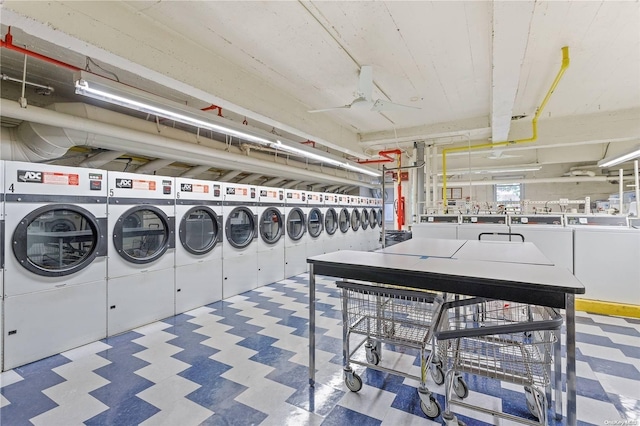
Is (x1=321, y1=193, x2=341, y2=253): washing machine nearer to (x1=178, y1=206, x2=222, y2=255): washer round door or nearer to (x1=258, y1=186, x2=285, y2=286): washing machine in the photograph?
(x1=258, y1=186, x2=285, y2=286): washing machine

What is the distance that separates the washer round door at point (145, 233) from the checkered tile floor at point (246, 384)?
917 millimetres

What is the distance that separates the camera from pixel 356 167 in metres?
6.71

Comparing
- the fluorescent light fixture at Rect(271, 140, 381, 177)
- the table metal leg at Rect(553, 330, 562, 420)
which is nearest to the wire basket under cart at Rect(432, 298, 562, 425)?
the table metal leg at Rect(553, 330, 562, 420)

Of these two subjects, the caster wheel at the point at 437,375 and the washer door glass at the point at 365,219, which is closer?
the caster wheel at the point at 437,375

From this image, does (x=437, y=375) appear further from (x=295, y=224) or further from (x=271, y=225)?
(x=295, y=224)

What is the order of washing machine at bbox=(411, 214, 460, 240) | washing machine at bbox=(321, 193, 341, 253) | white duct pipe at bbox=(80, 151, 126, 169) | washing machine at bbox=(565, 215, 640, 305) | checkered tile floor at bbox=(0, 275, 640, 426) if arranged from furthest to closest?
1. washing machine at bbox=(321, 193, 341, 253)
2. washing machine at bbox=(411, 214, 460, 240)
3. white duct pipe at bbox=(80, 151, 126, 169)
4. washing machine at bbox=(565, 215, 640, 305)
5. checkered tile floor at bbox=(0, 275, 640, 426)

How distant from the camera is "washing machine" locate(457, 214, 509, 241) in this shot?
494cm

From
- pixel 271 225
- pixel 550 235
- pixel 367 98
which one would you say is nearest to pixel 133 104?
pixel 367 98

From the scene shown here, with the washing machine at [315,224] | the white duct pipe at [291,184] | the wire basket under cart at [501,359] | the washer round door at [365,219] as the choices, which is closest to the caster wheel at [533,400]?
the wire basket under cart at [501,359]

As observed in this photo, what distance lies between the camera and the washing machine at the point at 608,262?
149 inches

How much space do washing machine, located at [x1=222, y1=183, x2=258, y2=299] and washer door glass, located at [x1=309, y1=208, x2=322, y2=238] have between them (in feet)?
6.10

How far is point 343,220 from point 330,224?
778 millimetres

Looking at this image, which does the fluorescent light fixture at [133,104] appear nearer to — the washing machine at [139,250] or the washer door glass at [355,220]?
the washing machine at [139,250]

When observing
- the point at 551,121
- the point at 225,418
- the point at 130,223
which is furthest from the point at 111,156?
the point at 551,121
